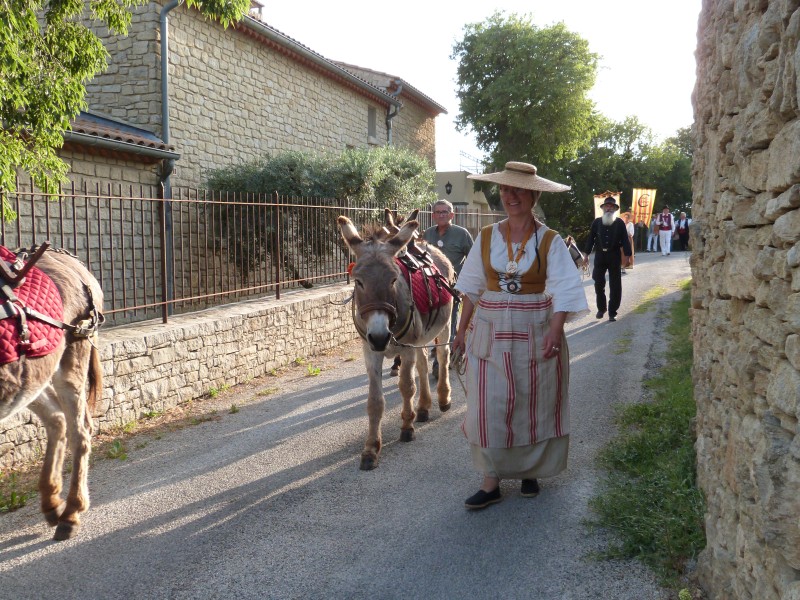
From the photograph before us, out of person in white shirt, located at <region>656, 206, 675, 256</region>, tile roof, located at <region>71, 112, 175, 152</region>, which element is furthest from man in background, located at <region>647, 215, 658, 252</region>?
tile roof, located at <region>71, 112, 175, 152</region>

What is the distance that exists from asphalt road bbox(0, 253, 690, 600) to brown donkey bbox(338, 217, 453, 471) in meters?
0.23

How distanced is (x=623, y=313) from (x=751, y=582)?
10373mm

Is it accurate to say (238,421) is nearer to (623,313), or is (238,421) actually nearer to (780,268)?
(780,268)

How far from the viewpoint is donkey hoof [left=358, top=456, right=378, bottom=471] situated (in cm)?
514

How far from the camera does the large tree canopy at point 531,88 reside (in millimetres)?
34469

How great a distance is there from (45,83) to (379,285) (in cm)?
350

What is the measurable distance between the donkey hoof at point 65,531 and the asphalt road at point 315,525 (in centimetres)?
5

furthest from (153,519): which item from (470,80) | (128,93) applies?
(470,80)

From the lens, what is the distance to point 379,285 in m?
4.89

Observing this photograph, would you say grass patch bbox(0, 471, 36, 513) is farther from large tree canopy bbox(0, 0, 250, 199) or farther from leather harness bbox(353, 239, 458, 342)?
leather harness bbox(353, 239, 458, 342)

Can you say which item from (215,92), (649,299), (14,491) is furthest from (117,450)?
(649,299)

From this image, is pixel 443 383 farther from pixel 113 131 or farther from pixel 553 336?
pixel 113 131

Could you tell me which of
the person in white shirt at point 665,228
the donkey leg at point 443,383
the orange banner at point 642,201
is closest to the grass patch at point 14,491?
the donkey leg at point 443,383

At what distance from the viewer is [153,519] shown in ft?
14.5
